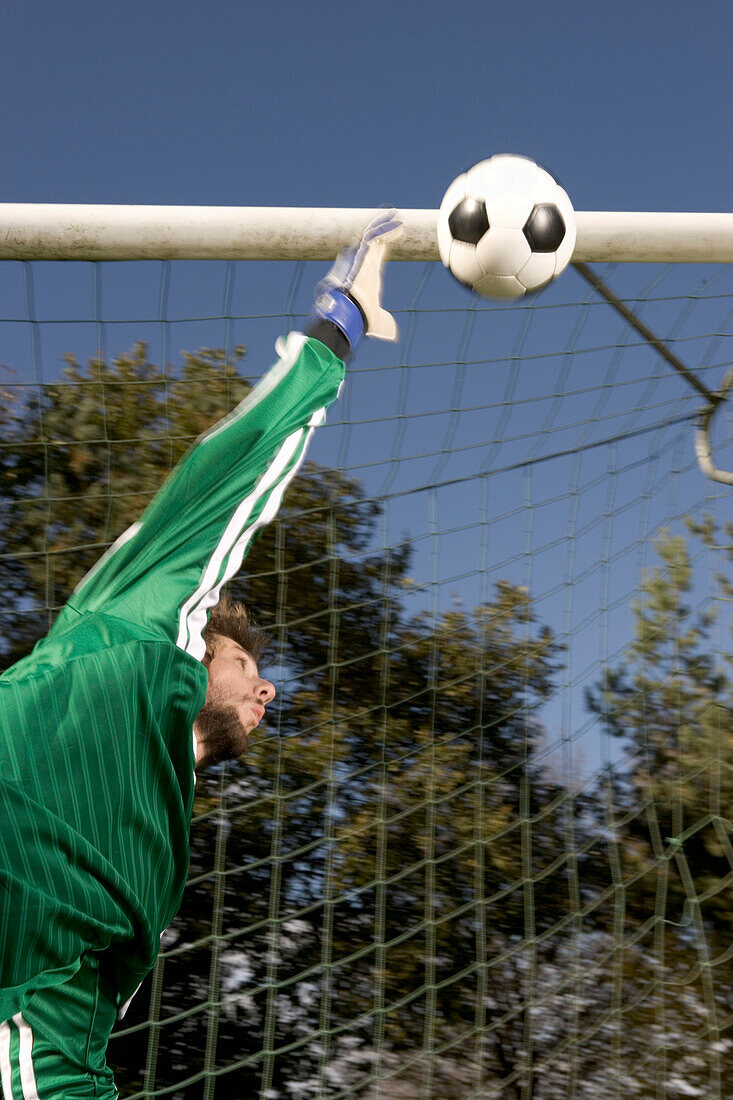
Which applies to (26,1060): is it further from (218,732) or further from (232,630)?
(232,630)

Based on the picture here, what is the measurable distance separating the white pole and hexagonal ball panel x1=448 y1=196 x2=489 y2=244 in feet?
0.47

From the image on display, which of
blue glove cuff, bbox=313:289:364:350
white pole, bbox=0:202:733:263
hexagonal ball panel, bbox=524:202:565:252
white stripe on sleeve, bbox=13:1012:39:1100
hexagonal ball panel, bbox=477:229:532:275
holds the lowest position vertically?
white stripe on sleeve, bbox=13:1012:39:1100

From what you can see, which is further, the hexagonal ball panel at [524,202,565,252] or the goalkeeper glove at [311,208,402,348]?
the hexagonal ball panel at [524,202,565,252]

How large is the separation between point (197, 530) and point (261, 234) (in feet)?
4.87

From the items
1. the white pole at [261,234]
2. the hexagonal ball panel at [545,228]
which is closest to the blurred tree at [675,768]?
the white pole at [261,234]

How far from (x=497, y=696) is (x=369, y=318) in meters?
4.08

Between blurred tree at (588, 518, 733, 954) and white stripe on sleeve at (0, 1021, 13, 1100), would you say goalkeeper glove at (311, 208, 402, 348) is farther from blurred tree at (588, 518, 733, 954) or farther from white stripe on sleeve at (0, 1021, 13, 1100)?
blurred tree at (588, 518, 733, 954)

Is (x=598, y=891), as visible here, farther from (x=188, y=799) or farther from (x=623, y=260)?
(x=188, y=799)

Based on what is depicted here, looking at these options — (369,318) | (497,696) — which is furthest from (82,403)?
(369,318)

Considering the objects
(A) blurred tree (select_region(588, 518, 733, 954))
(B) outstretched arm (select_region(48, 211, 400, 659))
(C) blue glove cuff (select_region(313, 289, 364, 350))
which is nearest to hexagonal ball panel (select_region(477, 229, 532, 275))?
(C) blue glove cuff (select_region(313, 289, 364, 350))

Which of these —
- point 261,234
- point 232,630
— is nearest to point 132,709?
point 232,630

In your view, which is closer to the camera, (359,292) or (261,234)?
(359,292)

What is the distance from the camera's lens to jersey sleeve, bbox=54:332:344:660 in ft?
4.14

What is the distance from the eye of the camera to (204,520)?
4.21 ft
